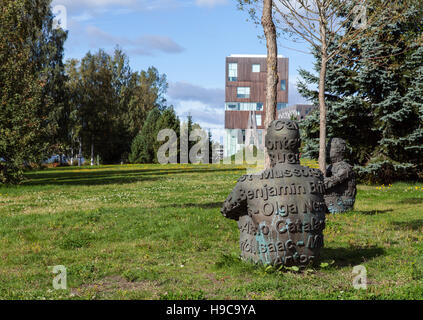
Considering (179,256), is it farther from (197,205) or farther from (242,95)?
(242,95)

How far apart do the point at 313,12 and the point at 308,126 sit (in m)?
6.87

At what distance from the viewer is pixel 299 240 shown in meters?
6.26

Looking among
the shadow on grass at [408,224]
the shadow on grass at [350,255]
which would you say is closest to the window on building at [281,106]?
the shadow on grass at [408,224]

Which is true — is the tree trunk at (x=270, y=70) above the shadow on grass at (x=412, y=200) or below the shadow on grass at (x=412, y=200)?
above

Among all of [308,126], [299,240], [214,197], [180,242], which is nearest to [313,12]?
[308,126]

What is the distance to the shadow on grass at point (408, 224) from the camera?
10680 mm

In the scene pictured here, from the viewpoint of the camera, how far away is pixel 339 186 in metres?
12.4

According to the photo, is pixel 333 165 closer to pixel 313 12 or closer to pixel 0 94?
pixel 313 12

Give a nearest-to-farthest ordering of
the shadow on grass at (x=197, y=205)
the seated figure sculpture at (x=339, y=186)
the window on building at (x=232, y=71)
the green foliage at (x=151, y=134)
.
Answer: the seated figure sculpture at (x=339, y=186)
the shadow on grass at (x=197, y=205)
the green foliage at (x=151, y=134)
the window on building at (x=232, y=71)

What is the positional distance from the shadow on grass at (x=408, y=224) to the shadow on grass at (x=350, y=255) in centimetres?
260

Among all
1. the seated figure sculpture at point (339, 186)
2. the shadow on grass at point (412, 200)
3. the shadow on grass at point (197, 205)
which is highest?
the seated figure sculpture at point (339, 186)

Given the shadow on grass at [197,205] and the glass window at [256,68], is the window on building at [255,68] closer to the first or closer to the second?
the glass window at [256,68]

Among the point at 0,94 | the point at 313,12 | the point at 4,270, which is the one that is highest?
the point at 313,12
